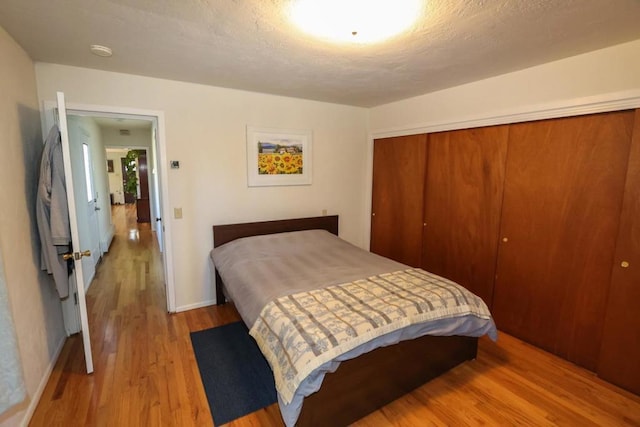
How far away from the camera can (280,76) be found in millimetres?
2680

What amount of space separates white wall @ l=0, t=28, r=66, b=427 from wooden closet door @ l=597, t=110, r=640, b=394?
3.69 m

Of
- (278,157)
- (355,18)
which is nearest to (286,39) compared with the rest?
(355,18)

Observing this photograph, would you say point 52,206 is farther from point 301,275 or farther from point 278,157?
point 278,157

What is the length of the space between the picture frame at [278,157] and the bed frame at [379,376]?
226 cm

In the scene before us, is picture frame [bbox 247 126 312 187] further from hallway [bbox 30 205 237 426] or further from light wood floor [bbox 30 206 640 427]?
light wood floor [bbox 30 206 640 427]

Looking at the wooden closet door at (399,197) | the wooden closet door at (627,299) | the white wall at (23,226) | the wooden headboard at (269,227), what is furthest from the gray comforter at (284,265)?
the wooden closet door at (627,299)

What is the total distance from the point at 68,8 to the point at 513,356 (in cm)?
374

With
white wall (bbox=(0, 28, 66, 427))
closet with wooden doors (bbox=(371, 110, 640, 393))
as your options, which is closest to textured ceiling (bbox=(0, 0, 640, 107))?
white wall (bbox=(0, 28, 66, 427))

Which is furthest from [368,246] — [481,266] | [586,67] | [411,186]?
[586,67]

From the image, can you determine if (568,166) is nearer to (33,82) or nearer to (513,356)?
(513,356)

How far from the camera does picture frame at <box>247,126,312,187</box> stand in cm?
334

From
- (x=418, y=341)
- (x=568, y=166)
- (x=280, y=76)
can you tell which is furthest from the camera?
(x=280, y=76)

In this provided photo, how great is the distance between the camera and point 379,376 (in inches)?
72.6

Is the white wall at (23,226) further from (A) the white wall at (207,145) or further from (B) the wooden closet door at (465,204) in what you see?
(B) the wooden closet door at (465,204)
